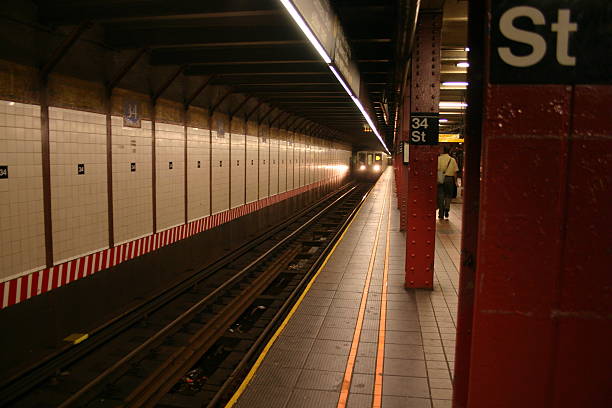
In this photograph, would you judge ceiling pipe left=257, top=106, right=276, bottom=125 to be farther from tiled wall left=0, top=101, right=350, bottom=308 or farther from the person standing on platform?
the person standing on platform

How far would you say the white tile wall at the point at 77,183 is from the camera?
641 cm

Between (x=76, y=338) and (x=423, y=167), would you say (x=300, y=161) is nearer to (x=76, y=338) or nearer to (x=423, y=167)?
(x=423, y=167)

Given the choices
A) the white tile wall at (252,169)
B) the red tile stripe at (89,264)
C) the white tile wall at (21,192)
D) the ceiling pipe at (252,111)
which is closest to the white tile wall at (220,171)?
the red tile stripe at (89,264)

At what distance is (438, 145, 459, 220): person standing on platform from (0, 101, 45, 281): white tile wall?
1038cm

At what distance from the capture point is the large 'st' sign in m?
1.76

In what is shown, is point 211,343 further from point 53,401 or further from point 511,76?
point 511,76

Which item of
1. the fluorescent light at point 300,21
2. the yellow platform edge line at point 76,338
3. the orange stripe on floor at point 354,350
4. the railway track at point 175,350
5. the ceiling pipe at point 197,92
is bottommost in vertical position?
the railway track at point 175,350

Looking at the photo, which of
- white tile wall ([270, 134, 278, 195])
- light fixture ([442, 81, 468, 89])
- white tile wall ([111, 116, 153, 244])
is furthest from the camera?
white tile wall ([270, 134, 278, 195])

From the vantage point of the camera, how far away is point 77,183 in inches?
269

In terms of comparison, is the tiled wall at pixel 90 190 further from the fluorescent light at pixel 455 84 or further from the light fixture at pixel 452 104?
the light fixture at pixel 452 104

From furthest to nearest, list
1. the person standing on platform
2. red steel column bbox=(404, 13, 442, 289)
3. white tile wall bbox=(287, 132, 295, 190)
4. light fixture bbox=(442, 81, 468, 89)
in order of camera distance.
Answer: white tile wall bbox=(287, 132, 295, 190), the person standing on platform, light fixture bbox=(442, 81, 468, 89), red steel column bbox=(404, 13, 442, 289)

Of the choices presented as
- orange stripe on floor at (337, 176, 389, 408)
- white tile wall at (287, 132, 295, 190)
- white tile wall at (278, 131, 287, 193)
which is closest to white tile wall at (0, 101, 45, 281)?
orange stripe on floor at (337, 176, 389, 408)

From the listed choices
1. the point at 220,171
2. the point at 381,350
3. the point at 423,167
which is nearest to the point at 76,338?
the point at 381,350

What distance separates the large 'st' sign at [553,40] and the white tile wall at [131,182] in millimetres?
6981
